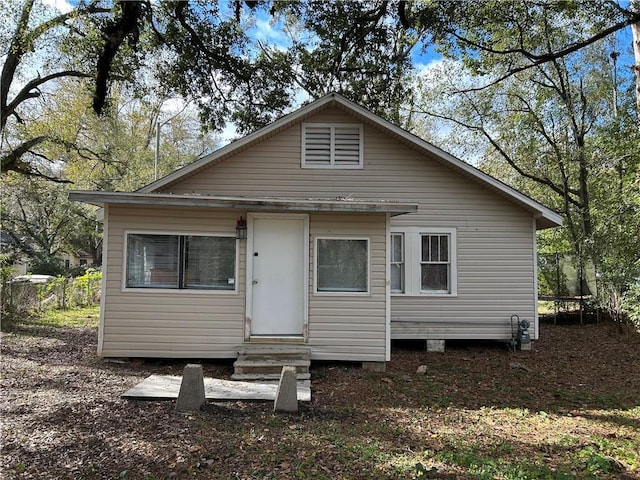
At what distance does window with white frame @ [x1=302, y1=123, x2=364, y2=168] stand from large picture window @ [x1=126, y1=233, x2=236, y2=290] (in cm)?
310

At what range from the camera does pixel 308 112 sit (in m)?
8.84

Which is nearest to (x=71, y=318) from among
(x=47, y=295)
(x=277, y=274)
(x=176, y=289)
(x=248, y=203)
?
(x=47, y=295)

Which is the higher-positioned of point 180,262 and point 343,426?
point 180,262

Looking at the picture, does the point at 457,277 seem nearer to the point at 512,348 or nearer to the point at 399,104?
the point at 512,348

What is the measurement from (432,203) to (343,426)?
18.9 feet

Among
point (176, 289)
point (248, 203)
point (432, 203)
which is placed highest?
point (432, 203)

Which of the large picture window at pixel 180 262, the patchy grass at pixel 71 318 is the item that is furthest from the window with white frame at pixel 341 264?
the patchy grass at pixel 71 318

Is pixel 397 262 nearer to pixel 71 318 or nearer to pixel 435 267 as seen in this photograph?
pixel 435 267

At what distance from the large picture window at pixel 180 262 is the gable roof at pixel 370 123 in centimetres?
214

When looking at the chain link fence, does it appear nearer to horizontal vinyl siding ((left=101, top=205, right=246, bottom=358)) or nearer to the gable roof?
the gable roof

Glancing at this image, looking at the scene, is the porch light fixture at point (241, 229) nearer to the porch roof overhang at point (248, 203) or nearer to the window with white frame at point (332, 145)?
the porch roof overhang at point (248, 203)

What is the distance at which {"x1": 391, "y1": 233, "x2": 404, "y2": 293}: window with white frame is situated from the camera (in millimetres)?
8969

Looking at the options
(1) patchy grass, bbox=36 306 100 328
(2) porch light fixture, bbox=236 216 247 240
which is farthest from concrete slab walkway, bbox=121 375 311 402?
(1) patchy grass, bbox=36 306 100 328

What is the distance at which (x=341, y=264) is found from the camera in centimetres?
705
